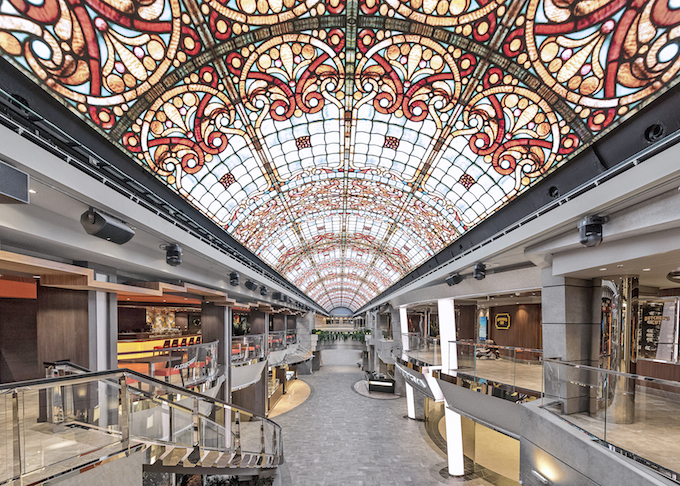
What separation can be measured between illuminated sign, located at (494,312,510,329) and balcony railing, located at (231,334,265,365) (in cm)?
1427

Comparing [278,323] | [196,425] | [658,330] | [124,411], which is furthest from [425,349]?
[278,323]

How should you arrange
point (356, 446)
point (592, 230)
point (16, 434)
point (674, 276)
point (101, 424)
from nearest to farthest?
point (16, 434) → point (101, 424) → point (592, 230) → point (674, 276) → point (356, 446)

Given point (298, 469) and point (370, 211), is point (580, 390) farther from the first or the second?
point (370, 211)

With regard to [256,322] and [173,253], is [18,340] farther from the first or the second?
[256,322]

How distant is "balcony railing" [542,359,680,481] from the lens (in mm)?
4238

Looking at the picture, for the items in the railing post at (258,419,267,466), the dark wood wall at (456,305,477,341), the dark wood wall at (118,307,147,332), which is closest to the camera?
the railing post at (258,419,267,466)

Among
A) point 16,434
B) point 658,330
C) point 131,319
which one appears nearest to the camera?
point 16,434

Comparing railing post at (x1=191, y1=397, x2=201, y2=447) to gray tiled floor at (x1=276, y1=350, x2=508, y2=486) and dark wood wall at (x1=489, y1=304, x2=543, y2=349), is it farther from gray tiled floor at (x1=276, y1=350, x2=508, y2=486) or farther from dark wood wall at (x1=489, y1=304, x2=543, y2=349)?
dark wood wall at (x1=489, y1=304, x2=543, y2=349)

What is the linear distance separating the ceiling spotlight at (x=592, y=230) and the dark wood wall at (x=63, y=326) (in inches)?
372

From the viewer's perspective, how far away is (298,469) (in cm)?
1334

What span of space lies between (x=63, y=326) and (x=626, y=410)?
32.5 feet

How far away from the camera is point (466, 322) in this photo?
24625 mm

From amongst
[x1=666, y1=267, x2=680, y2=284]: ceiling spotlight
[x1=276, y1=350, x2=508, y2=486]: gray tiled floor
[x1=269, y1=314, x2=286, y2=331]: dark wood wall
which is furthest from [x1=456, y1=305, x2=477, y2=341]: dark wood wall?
[x1=269, y1=314, x2=286, y2=331]: dark wood wall

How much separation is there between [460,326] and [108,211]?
78.6 feet
